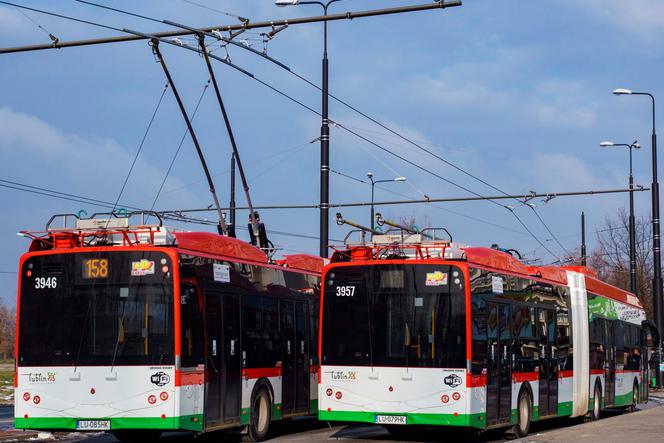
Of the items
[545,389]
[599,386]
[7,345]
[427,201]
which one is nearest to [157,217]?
[545,389]

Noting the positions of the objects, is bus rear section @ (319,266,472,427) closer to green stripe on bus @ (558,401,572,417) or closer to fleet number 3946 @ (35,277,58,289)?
fleet number 3946 @ (35,277,58,289)

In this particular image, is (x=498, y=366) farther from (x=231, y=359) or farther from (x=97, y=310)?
(x=97, y=310)

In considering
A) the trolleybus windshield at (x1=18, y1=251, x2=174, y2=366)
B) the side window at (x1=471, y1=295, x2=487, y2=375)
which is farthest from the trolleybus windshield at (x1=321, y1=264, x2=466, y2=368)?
the trolleybus windshield at (x1=18, y1=251, x2=174, y2=366)

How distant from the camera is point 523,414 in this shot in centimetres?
2070

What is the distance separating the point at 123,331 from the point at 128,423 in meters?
1.31

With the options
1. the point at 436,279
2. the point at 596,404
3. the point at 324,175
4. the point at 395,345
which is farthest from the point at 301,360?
the point at 596,404

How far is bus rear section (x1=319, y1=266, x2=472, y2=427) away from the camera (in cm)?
1772

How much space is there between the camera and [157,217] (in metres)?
16.8

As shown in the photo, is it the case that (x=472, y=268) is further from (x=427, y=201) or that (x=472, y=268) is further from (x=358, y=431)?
(x=427, y=201)

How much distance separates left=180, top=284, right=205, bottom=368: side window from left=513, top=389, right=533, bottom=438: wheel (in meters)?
6.47

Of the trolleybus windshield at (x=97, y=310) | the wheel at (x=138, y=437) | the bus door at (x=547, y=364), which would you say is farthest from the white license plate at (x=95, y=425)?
the bus door at (x=547, y=364)

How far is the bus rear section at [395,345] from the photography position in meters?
17.7

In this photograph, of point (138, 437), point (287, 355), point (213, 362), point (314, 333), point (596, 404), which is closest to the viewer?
point (213, 362)

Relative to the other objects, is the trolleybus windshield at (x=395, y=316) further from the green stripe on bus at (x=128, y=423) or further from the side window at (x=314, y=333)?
the green stripe on bus at (x=128, y=423)
